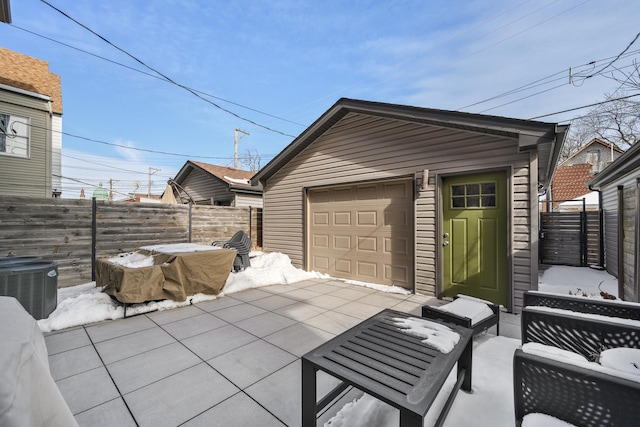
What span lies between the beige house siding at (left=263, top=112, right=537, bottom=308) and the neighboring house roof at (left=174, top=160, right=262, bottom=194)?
3048 millimetres

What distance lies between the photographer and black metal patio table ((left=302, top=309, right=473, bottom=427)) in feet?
4.04

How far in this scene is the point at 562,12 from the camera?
584 centimetres

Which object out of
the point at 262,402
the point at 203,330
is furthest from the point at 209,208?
the point at 262,402

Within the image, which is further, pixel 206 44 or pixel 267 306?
pixel 206 44

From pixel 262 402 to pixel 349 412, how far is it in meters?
0.65

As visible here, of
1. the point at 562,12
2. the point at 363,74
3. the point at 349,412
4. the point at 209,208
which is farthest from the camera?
the point at 363,74

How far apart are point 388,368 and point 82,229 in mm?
6143

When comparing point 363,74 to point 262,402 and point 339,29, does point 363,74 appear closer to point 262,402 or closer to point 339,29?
point 339,29

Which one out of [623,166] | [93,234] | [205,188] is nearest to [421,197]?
[623,166]

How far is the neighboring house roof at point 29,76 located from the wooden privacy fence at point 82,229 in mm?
6537

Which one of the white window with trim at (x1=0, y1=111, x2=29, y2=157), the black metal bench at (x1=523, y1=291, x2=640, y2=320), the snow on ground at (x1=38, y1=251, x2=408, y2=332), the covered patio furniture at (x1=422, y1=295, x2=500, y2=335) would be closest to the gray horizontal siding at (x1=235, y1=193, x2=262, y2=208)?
the snow on ground at (x1=38, y1=251, x2=408, y2=332)

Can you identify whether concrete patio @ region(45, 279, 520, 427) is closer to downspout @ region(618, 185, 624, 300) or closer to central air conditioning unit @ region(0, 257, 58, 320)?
central air conditioning unit @ region(0, 257, 58, 320)

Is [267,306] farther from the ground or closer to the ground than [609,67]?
closer to the ground

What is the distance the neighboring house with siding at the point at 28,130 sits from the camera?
7945 mm
